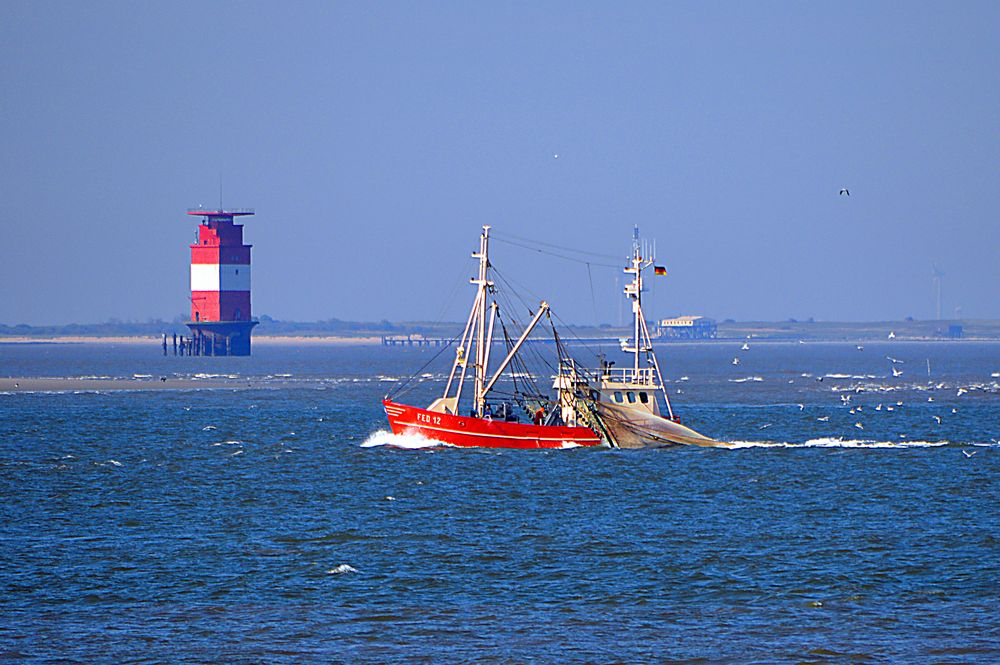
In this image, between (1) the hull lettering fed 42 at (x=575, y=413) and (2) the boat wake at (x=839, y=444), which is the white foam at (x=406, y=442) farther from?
(2) the boat wake at (x=839, y=444)

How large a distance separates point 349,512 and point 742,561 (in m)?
17.6

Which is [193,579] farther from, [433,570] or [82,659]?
[82,659]

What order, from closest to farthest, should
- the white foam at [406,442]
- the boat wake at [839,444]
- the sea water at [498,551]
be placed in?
the sea water at [498,551] < the white foam at [406,442] < the boat wake at [839,444]

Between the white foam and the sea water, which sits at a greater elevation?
the white foam

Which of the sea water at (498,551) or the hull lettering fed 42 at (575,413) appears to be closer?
the sea water at (498,551)

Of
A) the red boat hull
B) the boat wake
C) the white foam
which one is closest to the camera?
the red boat hull

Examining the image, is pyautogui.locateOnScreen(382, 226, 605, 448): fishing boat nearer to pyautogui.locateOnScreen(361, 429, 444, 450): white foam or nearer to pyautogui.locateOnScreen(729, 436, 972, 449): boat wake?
pyautogui.locateOnScreen(361, 429, 444, 450): white foam

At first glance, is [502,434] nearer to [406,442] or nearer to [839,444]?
[406,442]

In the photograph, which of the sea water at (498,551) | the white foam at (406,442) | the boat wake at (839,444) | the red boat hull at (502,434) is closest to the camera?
the sea water at (498,551)

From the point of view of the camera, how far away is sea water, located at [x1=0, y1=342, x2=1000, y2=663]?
35094mm

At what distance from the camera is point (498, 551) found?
4753cm

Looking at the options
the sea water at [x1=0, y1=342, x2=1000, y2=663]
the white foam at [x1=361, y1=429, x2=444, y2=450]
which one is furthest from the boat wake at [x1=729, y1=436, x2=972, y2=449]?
the white foam at [x1=361, y1=429, x2=444, y2=450]

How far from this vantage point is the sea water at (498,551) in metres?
35.1

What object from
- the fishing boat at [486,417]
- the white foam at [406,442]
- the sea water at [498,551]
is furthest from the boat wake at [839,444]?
the white foam at [406,442]
